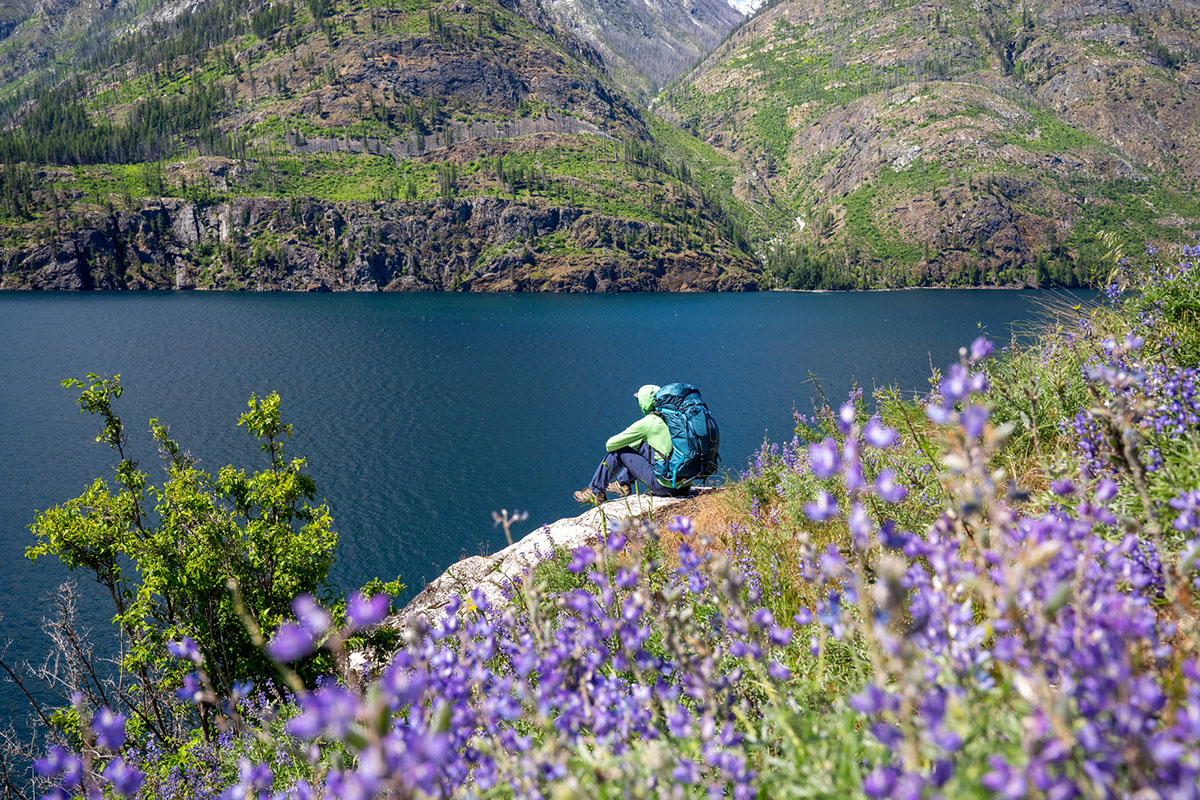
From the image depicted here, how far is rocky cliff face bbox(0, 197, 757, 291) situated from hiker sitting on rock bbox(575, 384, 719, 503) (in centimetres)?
12294

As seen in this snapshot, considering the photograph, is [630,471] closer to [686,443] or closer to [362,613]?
[686,443]

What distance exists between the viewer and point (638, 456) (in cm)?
994

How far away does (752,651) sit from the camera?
1.99 meters

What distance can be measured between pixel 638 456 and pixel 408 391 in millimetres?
33631

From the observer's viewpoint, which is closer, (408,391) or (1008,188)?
(408,391)

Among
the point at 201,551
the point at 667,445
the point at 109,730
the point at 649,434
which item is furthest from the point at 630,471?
the point at 109,730

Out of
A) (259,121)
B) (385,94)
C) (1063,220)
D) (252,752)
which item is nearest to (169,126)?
(259,121)

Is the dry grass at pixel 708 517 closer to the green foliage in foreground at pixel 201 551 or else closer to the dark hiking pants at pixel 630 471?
the dark hiking pants at pixel 630 471

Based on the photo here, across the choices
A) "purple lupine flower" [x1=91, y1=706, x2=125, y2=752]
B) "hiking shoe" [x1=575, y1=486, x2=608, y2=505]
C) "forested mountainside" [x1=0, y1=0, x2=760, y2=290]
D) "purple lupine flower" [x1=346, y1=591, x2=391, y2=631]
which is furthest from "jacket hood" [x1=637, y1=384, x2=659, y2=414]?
"forested mountainside" [x1=0, y1=0, x2=760, y2=290]

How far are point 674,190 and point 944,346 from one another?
416ft

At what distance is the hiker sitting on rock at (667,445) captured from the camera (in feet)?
30.9

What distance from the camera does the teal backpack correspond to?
9383mm

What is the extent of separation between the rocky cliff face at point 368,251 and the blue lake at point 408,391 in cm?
3678

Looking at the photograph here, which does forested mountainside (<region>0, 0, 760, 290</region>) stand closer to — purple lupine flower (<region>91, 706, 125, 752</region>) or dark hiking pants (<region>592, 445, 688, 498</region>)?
dark hiking pants (<region>592, 445, 688, 498</region>)
